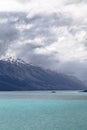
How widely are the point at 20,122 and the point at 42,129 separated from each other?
14.1 metres

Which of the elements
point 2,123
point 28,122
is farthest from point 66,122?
point 2,123

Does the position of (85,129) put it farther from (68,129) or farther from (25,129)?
(25,129)

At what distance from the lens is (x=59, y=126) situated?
7456 cm

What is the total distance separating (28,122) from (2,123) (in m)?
Answer: 6.17

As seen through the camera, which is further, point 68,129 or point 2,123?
point 2,123

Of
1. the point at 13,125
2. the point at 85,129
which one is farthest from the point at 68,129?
the point at 13,125

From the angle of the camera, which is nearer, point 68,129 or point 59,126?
point 68,129

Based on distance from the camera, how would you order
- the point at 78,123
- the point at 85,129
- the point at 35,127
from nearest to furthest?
the point at 85,129 < the point at 35,127 < the point at 78,123

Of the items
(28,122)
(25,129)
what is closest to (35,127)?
(25,129)

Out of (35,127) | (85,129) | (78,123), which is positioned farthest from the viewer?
(78,123)

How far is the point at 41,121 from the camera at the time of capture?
84062mm

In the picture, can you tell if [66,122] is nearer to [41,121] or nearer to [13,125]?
[41,121]

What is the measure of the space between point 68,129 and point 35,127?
313 inches

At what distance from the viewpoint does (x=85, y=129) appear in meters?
69.3
